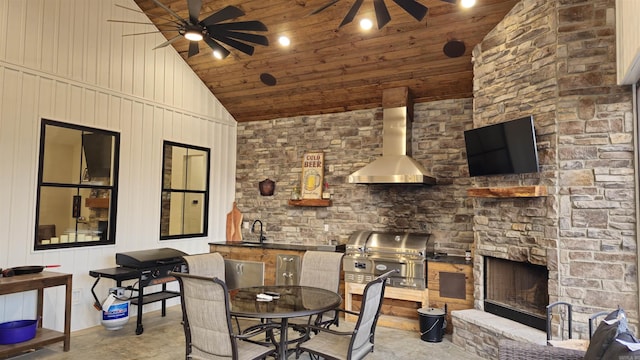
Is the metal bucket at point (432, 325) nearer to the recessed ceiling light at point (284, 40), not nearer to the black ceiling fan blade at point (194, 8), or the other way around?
the recessed ceiling light at point (284, 40)

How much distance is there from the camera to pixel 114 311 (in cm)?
462

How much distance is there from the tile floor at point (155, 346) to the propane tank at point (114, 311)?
14 cm

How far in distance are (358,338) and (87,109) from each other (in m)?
4.27

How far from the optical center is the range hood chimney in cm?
522

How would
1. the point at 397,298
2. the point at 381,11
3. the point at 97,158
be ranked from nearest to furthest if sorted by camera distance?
the point at 381,11, the point at 397,298, the point at 97,158

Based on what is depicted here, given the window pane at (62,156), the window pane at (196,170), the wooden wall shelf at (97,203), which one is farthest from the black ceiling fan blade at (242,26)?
the window pane at (196,170)

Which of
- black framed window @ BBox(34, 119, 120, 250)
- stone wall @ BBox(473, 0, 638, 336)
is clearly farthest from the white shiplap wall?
stone wall @ BBox(473, 0, 638, 336)

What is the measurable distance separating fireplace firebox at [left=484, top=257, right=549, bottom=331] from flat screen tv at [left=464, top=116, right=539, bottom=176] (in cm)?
97

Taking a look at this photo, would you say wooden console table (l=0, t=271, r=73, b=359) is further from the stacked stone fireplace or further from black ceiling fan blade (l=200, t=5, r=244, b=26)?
the stacked stone fireplace

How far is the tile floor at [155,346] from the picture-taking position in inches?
160

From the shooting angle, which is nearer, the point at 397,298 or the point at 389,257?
the point at 397,298

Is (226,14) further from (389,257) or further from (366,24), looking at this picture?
A: (389,257)

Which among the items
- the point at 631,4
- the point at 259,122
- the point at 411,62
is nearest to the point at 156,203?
the point at 259,122

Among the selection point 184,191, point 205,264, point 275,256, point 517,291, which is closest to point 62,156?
point 184,191
